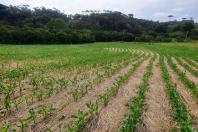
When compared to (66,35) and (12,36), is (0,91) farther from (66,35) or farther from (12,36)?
(66,35)

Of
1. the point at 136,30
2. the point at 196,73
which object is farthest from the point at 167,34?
the point at 196,73

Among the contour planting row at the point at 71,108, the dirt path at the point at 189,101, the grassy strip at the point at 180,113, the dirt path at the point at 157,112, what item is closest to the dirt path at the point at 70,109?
the contour planting row at the point at 71,108

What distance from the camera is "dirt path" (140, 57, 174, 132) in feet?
28.1

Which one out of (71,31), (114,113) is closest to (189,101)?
(114,113)

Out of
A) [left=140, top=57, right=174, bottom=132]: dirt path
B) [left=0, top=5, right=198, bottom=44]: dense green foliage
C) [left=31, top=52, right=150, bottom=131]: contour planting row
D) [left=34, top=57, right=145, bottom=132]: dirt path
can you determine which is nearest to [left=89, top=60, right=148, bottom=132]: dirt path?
[left=31, top=52, right=150, bottom=131]: contour planting row

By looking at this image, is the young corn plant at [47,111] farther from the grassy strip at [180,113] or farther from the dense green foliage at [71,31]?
the dense green foliage at [71,31]

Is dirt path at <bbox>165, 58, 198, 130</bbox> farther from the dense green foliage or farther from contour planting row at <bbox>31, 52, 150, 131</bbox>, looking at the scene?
the dense green foliage

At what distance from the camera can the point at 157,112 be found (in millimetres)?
10039

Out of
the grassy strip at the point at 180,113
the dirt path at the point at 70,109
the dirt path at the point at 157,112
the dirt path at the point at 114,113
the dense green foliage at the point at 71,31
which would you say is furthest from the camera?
the dense green foliage at the point at 71,31

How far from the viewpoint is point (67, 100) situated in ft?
37.3

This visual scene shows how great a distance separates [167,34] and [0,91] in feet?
325

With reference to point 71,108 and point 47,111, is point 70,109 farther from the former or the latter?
point 47,111

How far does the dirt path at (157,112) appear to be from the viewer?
8558 mm

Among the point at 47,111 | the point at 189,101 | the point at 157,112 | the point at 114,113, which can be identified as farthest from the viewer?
the point at 189,101
